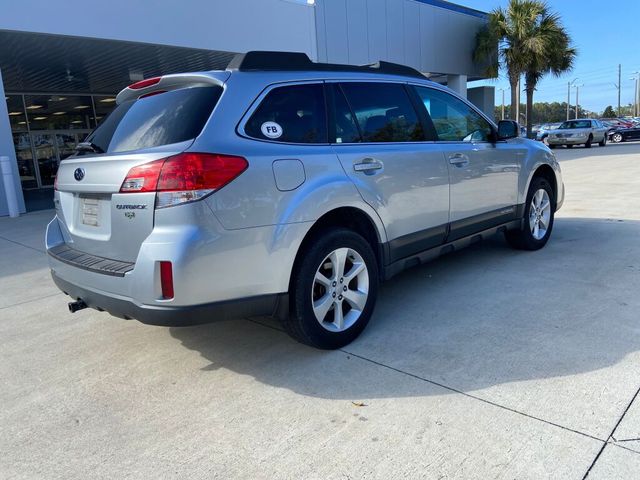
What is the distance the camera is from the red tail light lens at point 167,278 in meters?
2.68

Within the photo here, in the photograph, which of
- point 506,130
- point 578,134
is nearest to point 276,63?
point 506,130

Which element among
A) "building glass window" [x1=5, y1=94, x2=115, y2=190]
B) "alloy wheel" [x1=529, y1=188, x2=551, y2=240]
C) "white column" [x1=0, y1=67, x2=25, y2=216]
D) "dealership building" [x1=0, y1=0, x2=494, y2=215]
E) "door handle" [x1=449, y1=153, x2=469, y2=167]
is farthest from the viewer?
"building glass window" [x1=5, y1=94, x2=115, y2=190]

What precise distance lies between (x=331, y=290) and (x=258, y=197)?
0.87m

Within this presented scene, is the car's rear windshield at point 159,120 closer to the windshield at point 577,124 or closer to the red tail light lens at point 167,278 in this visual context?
the red tail light lens at point 167,278

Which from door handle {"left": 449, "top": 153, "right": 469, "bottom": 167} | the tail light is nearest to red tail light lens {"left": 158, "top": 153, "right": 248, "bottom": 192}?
the tail light

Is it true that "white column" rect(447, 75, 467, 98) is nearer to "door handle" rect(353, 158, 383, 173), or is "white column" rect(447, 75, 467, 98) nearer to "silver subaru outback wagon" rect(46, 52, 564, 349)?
"silver subaru outback wagon" rect(46, 52, 564, 349)

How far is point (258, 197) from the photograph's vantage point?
290cm

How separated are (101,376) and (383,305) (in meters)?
2.21

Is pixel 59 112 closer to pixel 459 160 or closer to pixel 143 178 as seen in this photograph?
pixel 459 160

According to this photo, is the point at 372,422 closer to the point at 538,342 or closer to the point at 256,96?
the point at 538,342

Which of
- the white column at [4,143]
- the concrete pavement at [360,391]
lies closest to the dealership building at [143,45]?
the white column at [4,143]

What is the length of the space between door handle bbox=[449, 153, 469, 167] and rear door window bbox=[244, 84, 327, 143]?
1429 millimetres

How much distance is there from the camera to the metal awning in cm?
1223

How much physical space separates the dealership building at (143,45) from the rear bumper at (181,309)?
9727mm
